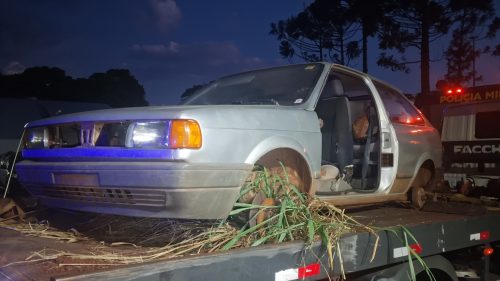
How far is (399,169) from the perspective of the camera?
4.52m

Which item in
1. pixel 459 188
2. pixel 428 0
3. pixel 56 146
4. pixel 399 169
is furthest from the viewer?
pixel 428 0

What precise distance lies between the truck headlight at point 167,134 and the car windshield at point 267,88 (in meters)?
1.16

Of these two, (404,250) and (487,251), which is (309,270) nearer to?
(404,250)

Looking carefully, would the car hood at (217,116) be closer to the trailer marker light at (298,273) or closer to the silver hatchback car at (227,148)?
the silver hatchback car at (227,148)

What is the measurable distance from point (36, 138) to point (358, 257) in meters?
2.24

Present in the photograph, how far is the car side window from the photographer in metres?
4.77

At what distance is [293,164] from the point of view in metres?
3.56

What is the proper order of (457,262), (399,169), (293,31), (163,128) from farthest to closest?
1. (293,31)
2. (399,169)
3. (457,262)
4. (163,128)

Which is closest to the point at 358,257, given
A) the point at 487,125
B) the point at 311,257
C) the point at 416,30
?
the point at 311,257

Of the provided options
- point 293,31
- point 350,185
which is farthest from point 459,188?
point 293,31

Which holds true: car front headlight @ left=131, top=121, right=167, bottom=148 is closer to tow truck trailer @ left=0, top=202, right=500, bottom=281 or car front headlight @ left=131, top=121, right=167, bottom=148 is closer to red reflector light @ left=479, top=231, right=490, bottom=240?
tow truck trailer @ left=0, top=202, right=500, bottom=281

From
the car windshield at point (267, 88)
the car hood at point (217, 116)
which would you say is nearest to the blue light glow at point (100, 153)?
Answer: the car hood at point (217, 116)

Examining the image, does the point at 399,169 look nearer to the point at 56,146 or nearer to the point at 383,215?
the point at 383,215

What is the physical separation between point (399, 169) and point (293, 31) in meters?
25.2
